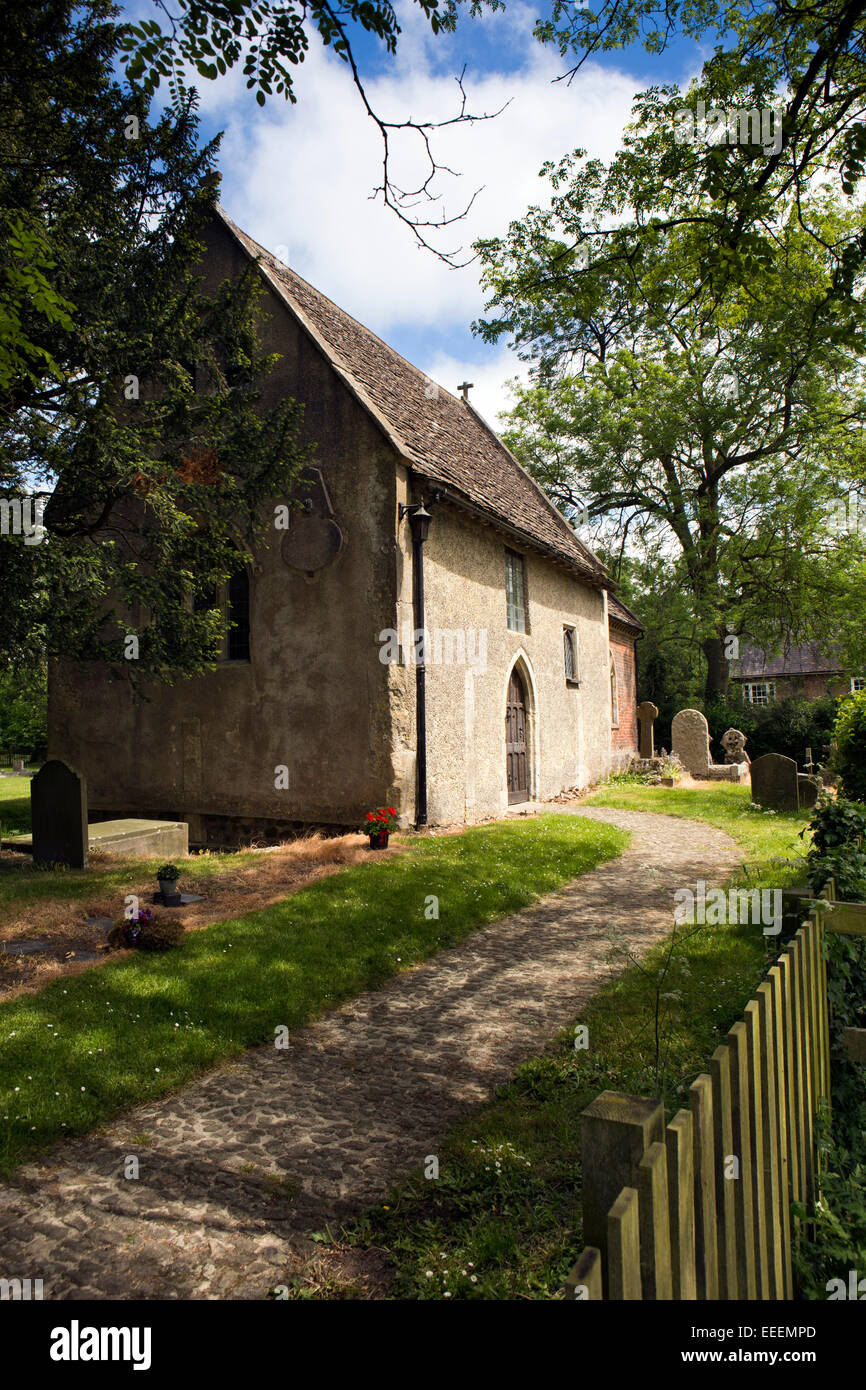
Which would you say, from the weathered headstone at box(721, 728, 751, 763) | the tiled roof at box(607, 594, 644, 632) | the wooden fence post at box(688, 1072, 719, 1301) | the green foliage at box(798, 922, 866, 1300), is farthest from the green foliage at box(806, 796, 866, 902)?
the weathered headstone at box(721, 728, 751, 763)

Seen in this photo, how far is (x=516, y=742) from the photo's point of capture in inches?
634

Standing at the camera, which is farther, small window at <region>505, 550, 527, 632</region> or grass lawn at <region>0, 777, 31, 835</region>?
small window at <region>505, 550, 527, 632</region>

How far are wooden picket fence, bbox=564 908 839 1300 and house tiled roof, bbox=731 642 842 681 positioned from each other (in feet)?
125

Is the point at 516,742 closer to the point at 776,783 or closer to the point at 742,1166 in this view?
the point at 776,783

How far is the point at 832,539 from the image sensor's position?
2838 centimetres

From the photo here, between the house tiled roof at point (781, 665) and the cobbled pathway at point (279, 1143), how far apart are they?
1417 inches

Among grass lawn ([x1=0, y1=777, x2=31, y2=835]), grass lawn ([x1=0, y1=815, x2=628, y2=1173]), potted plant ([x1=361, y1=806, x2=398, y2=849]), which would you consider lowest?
grass lawn ([x1=0, y1=815, x2=628, y2=1173])

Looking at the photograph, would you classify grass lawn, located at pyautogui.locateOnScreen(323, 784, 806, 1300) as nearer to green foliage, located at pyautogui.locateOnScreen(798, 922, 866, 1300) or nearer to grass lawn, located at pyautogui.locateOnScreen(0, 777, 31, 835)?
green foliage, located at pyautogui.locateOnScreen(798, 922, 866, 1300)

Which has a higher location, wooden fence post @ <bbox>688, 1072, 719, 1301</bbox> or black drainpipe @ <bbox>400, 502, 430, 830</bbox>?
black drainpipe @ <bbox>400, 502, 430, 830</bbox>

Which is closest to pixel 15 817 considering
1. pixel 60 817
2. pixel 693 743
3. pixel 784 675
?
pixel 60 817

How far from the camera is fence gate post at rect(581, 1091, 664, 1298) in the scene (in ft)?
5.42

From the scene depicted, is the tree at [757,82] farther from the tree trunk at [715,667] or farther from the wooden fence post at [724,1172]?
the tree trunk at [715,667]

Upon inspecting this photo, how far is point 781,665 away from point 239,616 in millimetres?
36038

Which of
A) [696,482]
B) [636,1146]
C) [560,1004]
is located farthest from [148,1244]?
[696,482]
